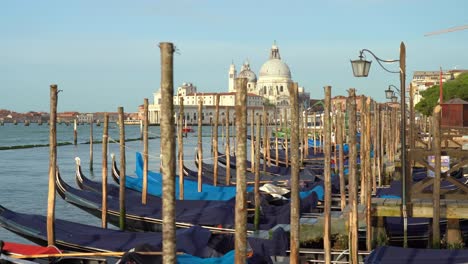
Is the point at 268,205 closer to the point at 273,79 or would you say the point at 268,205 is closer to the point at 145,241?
the point at 145,241

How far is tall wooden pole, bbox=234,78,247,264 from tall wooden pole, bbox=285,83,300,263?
587mm

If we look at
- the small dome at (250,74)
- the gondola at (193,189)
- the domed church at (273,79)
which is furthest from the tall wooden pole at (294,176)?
the small dome at (250,74)

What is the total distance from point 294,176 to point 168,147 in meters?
2.24

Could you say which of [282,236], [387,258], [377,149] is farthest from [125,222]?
[377,149]

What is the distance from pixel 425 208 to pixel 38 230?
410 cm

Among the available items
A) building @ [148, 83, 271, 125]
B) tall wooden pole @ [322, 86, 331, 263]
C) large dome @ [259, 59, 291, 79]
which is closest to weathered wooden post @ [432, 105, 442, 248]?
tall wooden pole @ [322, 86, 331, 263]

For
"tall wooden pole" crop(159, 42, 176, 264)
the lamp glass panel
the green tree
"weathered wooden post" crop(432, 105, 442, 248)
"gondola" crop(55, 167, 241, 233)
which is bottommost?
"gondola" crop(55, 167, 241, 233)

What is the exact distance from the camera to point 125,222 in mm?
9359

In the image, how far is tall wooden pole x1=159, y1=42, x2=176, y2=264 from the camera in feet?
11.1

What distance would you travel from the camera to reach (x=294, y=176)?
549cm

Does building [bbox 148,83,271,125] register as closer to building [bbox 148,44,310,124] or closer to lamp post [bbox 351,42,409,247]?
building [bbox 148,44,310,124]

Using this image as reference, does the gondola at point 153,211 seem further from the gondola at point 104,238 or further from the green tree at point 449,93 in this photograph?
the green tree at point 449,93

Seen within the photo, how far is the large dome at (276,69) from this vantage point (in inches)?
4094

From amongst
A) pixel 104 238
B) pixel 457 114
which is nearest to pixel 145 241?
pixel 104 238
